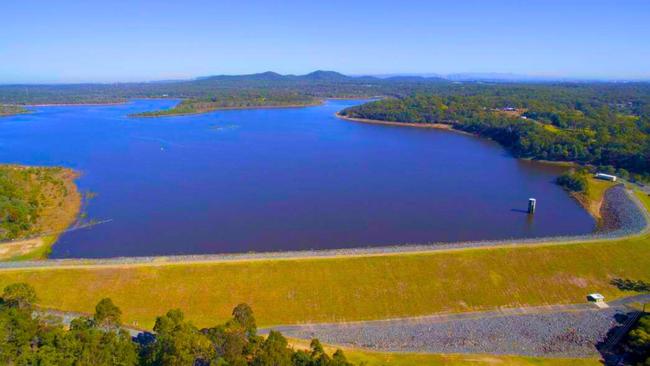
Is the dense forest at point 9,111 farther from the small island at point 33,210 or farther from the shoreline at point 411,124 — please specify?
the shoreline at point 411,124

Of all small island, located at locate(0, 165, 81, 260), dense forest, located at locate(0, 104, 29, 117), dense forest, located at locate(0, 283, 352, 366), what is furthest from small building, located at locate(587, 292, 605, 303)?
dense forest, located at locate(0, 104, 29, 117)

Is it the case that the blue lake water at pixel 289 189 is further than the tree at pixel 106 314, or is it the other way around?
the blue lake water at pixel 289 189

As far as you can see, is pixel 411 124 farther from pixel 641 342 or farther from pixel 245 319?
pixel 245 319

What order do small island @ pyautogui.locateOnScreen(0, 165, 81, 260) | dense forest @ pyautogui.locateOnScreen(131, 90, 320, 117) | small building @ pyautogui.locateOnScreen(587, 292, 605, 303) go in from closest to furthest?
small building @ pyautogui.locateOnScreen(587, 292, 605, 303) → small island @ pyautogui.locateOnScreen(0, 165, 81, 260) → dense forest @ pyautogui.locateOnScreen(131, 90, 320, 117)

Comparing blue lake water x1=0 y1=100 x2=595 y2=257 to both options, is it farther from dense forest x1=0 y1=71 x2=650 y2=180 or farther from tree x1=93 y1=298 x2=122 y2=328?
tree x1=93 y1=298 x2=122 y2=328

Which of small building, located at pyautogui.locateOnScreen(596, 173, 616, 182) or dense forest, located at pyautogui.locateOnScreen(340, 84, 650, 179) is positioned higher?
dense forest, located at pyautogui.locateOnScreen(340, 84, 650, 179)

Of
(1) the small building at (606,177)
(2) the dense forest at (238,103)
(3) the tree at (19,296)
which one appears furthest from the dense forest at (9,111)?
(1) the small building at (606,177)

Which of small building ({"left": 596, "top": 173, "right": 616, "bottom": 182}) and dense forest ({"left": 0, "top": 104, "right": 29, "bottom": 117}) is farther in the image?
dense forest ({"left": 0, "top": 104, "right": 29, "bottom": 117})
